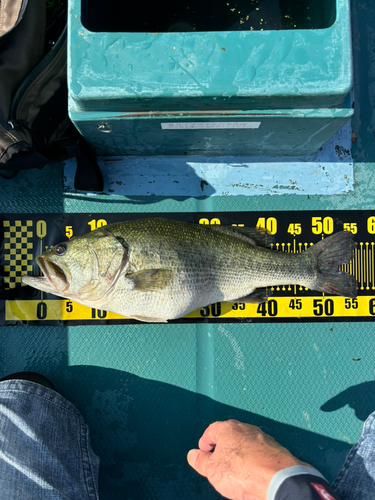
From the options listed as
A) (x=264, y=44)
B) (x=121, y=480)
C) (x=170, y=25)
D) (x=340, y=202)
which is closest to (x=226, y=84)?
(x=264, y=44)

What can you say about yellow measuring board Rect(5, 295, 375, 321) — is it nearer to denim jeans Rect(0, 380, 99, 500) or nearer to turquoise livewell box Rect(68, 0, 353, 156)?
denim jeans Rect(0, 380, 99, 500)

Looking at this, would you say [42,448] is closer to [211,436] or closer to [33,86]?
[211,436]

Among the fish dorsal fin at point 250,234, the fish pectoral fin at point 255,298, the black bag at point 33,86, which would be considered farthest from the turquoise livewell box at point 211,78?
the fish pectoral fin at point 255,298

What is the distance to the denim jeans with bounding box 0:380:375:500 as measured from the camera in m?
1.97

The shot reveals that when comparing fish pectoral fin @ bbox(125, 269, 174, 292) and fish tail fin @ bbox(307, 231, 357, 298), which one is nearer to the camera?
fish pectoral fin @ bbox(125, 269, 174, 292)

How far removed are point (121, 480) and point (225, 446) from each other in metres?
0.91

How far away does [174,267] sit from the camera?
195 cm

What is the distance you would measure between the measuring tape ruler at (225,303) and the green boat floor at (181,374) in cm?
6

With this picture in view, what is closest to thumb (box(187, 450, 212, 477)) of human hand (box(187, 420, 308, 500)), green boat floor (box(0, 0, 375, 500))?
human hand (box(187, 420, 308, 500))

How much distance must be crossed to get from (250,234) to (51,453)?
184 cm

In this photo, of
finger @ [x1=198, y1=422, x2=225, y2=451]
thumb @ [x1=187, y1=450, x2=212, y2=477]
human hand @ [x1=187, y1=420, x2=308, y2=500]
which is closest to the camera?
human hand @ [x1=187, y1=420, x2=308, y2=500]

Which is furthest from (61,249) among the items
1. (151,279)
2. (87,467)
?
(87,467)

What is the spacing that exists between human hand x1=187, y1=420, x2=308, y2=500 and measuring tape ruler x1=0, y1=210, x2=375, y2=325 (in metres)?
0.70

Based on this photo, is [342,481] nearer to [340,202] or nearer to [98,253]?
[340,202]
